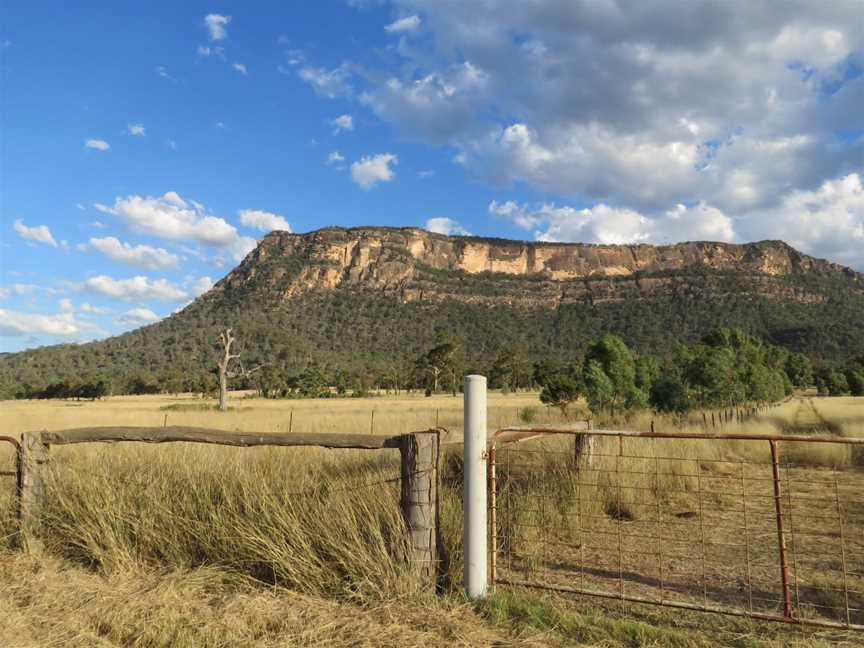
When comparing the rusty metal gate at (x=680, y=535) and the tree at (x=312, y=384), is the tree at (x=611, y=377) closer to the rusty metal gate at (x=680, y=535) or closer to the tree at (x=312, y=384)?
the rusty metal gate at (x=680, y=535)

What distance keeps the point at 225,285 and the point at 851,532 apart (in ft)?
433

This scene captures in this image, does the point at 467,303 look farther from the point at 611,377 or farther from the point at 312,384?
the point at 611,377

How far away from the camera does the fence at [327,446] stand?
4352 millimetres

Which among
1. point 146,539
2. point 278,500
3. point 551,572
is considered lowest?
point 551,572

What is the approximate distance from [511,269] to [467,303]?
32.1 m

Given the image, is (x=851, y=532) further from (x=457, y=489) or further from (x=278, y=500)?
(x=278, y=500)

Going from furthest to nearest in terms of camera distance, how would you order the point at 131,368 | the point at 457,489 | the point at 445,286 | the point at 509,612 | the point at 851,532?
1. the point at 445,286
2. the point at 131,368
3. the point at 851,532
4. the point at 457,489
5. the point at 509,612

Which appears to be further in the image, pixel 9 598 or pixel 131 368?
pixel 131 368

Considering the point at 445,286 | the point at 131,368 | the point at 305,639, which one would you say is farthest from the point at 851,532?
the point at 445,286

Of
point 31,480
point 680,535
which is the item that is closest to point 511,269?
point 680,535

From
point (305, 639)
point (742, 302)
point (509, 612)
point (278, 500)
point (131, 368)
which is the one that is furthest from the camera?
point (742, 302)

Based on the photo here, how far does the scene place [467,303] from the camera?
390ft

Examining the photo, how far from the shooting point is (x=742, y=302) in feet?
336

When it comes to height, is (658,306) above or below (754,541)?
above
